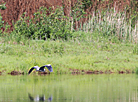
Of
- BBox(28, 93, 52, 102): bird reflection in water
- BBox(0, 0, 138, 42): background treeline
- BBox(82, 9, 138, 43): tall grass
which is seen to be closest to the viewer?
BBox(28, 93, 52, 102): bird reflection in water

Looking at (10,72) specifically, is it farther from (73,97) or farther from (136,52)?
(136,52)

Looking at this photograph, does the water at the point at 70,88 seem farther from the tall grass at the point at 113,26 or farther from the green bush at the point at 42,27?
the tall grass at the point at 113,26

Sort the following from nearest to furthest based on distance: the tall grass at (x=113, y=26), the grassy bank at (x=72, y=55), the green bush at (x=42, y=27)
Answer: the grassy bank at (x=72, y=55), the green bush at (x=42, y=27), the tall grass at (x=113, y=26)

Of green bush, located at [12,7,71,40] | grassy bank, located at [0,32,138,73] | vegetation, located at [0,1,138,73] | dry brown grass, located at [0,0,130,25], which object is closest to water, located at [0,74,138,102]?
grassy bank, located at [0,32,138,73]

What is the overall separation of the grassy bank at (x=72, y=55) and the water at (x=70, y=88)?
0.88m

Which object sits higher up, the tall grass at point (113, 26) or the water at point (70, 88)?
the tall grass at point (113, 26)

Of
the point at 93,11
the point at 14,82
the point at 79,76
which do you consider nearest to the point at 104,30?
the point at 93,11

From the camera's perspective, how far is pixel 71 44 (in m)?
20.6

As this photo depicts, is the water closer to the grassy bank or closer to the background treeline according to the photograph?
the grassy bank

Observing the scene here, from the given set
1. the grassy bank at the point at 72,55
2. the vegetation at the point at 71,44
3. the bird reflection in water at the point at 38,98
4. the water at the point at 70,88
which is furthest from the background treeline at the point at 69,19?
the bird reflection in water at the point at 38,98

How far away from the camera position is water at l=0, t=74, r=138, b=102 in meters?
10.0

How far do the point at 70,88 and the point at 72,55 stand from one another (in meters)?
6.30

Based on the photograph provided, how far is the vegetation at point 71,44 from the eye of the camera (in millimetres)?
16219

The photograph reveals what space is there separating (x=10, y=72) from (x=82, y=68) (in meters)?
3.32
